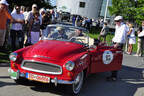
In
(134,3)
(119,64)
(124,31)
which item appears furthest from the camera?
(134,3)

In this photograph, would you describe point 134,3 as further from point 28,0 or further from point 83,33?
point 83,33

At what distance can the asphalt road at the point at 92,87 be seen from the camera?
5.12 m

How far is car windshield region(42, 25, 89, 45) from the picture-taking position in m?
6.29

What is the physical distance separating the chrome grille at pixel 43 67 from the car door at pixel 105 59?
133cm

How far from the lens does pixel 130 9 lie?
39438 mm

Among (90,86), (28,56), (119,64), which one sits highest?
(28,56)

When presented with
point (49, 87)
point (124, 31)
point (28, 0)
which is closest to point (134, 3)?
point (28, 0)

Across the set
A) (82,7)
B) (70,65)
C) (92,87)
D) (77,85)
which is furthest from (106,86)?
(82,7)

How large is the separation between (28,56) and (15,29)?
148 inches

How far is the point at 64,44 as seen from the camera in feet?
19.4

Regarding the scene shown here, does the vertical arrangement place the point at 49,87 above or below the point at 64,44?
below

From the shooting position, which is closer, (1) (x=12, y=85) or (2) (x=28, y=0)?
(1) (x=12, y=85)

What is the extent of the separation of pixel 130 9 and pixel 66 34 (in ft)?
116

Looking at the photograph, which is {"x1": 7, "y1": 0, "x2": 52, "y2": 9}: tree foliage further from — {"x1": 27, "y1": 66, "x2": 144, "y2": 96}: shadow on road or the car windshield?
{"x1": 27, "y1": 66, "x2": 144, "y2": 96}: shadow on road
